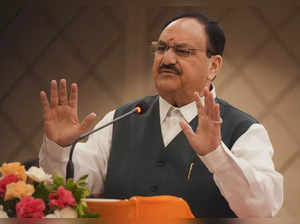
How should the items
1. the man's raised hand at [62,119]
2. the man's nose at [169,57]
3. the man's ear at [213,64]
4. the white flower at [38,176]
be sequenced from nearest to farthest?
the white flower at [38,176]
the man's raised hand at [62,119]
the man's nose at [169,57]
the man's ear at [213,64]

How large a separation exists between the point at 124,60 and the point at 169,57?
2.01 meters

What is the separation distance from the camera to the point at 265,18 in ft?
12.8

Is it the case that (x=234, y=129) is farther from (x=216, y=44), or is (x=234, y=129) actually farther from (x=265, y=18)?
(x=265, y=18)

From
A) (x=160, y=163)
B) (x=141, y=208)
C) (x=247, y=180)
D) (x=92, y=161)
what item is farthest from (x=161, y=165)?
(x=141, y=208)

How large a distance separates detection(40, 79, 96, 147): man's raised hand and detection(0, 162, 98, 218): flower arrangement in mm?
531

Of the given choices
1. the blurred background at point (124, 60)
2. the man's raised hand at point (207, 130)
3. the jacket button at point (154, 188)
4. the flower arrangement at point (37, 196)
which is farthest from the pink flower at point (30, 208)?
the blurred background at point (124, 60)

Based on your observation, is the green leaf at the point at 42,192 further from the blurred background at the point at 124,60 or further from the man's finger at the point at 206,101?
the blurred background at the point at 124,60

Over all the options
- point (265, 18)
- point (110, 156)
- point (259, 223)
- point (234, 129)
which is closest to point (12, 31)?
point (265, 18)

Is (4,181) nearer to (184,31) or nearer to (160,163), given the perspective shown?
(160,163)

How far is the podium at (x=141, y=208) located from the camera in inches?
48.2

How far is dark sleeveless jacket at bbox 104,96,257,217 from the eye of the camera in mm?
1932

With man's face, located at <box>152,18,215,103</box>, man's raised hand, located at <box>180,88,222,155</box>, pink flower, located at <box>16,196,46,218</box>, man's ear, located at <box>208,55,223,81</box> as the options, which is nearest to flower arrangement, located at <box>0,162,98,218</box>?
pink flower, located at <box>16,196,46,218</box>

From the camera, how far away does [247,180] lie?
1.69 m

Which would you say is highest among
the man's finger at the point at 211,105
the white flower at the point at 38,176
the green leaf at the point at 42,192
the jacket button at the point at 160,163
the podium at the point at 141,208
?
the man's finger at the point at 211,105
